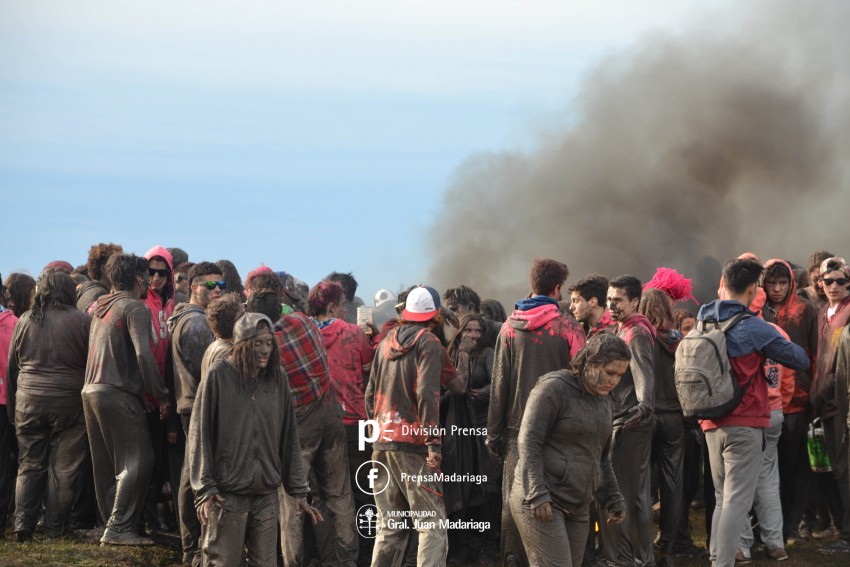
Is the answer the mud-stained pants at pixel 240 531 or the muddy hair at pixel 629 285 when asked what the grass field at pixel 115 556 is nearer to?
the mud-stained pants at pixel 240 531

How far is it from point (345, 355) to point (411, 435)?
1350 millimetres

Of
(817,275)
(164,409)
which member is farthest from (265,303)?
(817,275)

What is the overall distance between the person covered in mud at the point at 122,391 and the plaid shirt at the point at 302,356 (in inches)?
40.7

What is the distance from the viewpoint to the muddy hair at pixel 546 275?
7.72 metres

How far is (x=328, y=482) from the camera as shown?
25.0 feet

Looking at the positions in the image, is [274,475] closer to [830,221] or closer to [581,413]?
[581,413]

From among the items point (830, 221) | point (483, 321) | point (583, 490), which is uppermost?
point (830, 221)

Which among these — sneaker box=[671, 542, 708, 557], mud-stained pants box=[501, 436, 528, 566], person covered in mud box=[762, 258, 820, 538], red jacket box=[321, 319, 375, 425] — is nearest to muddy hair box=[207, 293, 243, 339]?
red jacket box=[321, 319, 375, 425]

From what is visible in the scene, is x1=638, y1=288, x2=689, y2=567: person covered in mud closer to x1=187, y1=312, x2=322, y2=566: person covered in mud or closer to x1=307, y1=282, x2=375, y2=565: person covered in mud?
x1=307, y1=282, x2=375, y2=565: person covered in mud

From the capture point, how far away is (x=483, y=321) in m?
8.20

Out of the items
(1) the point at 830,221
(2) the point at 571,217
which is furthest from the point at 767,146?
(2) the point at 571,217

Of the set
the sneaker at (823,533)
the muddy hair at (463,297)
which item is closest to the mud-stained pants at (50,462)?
the muddy hair at (463,297)

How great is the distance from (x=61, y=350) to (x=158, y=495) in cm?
145

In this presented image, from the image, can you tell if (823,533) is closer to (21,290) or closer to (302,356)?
(302,356)
